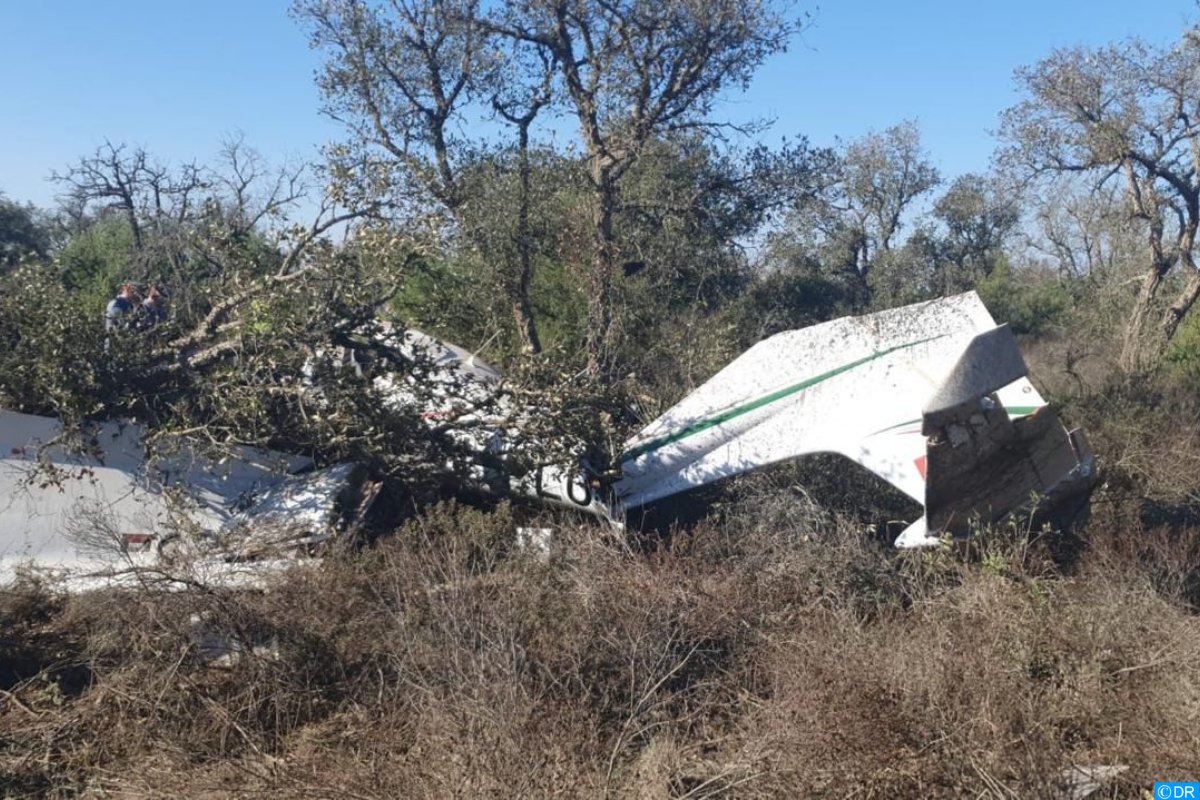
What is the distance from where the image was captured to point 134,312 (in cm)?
750

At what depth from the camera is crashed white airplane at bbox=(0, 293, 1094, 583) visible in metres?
6.36

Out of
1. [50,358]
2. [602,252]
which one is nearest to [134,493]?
[50,358]

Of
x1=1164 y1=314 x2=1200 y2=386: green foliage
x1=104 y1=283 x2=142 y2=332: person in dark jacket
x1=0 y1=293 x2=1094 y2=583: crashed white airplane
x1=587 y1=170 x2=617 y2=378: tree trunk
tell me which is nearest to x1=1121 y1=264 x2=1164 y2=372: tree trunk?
x1=1164 y1=314 x2=1200 y2=386: green foliage

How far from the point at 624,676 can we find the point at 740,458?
2728mm

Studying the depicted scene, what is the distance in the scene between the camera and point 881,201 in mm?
24938

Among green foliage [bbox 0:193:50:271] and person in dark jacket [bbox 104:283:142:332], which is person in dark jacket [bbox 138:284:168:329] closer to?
person in dark jacket [bbox 104:283:142:332]

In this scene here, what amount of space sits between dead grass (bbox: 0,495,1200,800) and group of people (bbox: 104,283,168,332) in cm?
211

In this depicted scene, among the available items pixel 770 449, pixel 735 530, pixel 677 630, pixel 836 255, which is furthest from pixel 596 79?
pixel 836 255

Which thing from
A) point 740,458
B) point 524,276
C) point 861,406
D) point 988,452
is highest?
point 524,276

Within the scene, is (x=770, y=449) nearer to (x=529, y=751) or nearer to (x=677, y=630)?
(x=677, y=630)

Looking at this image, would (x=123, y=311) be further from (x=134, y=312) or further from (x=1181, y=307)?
(x=1181, y=307)

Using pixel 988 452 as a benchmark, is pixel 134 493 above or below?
above

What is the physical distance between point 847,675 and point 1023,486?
2.82 m

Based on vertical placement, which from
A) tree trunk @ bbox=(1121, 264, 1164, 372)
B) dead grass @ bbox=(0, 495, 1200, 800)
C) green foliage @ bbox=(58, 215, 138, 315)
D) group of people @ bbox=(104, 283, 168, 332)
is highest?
green foliage @ bbox=(58, 215, 138, 315)
